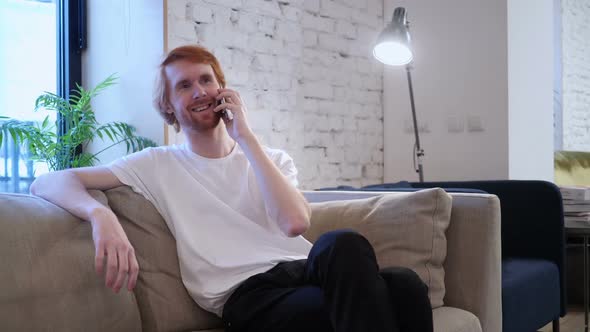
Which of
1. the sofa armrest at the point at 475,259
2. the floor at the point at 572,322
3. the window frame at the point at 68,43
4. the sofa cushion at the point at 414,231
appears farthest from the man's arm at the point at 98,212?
the floor at the point at 572,322

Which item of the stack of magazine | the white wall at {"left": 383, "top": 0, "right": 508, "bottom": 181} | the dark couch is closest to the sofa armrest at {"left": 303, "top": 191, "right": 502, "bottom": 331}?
the dark couch

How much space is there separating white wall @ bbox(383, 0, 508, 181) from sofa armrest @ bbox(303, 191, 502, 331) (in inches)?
79.1

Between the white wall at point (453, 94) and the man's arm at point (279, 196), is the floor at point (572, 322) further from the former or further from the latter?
the man's arm at point (279, 196)

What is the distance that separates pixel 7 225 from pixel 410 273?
94 centimetres

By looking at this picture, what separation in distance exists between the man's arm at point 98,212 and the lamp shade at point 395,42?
1.83 meters

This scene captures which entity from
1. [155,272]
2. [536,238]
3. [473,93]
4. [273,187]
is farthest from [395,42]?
[155,272]

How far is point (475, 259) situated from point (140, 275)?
3.19ft

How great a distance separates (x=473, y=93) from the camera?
4.13 metres

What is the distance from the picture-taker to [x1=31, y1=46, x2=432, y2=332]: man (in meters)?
1.55

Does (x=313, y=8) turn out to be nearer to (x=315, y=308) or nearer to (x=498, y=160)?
(x=498, y=160)

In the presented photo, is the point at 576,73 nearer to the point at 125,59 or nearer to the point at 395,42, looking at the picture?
the point at 395,42

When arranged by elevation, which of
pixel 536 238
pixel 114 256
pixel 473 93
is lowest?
pixel 536 238

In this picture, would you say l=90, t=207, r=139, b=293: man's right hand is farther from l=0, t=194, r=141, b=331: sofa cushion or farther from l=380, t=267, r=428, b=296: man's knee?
l=380, t=267, r=428, b=296: man's knee

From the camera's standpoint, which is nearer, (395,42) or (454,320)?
(454,320)
